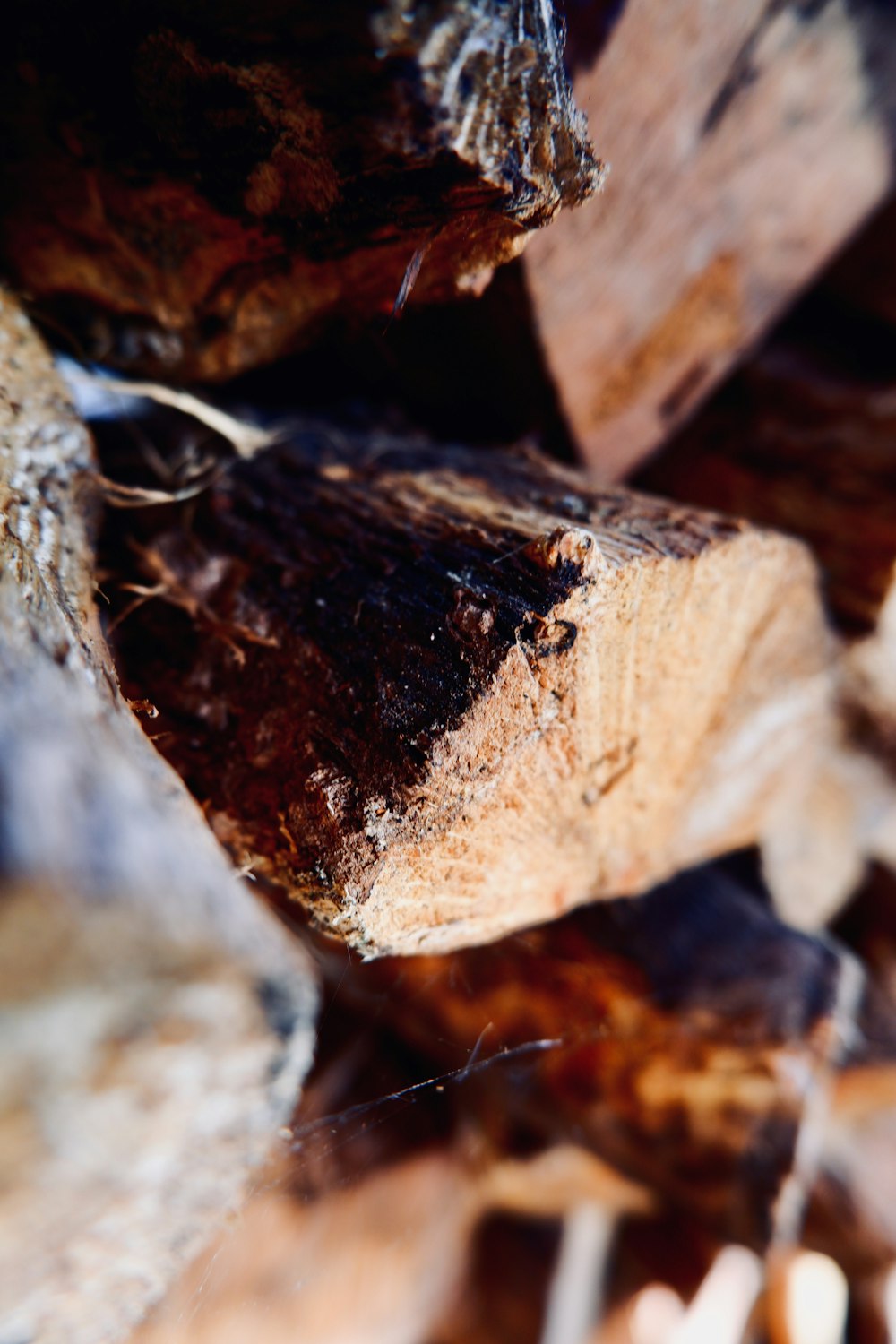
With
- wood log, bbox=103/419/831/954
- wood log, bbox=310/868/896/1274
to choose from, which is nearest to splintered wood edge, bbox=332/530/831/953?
wood log, bbox=103/419/831/954

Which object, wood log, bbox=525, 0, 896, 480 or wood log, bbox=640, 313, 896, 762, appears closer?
wood log, bbox=525, 0, 896, 480

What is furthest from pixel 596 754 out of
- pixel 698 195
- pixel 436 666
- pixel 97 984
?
pixel 698 195

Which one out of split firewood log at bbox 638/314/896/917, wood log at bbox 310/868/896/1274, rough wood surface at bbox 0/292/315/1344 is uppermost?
split firewood log at bbox 638/314/896/917

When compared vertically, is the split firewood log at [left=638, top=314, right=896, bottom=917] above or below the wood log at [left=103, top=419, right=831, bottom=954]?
above

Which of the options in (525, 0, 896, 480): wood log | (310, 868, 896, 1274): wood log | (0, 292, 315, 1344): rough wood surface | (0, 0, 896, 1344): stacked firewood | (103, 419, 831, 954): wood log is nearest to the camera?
(0, 292, 315, 1344): rough wood surface

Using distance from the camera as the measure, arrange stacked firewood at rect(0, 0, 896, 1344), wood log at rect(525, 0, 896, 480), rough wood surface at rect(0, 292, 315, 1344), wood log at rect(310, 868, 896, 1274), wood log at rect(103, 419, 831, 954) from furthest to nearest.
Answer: wood log at rect(310, 868, 896, 1274) < wood log at rect(525, 0, 896, 480) < wood log at rect(103, 419, 831, 954) < stacked firewood at rect(0, 0, 896, 1344) < rough wood surface at rect(0, 292, 315, 1344)

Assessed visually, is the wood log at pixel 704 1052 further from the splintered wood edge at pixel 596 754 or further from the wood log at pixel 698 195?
the wood log at pixel 698 195

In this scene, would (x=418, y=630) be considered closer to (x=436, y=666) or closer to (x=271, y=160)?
(x=436, y=666)

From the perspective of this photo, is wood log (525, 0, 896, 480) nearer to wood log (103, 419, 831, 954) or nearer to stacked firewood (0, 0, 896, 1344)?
stacked firewood (0, 0, 896, 1344)
